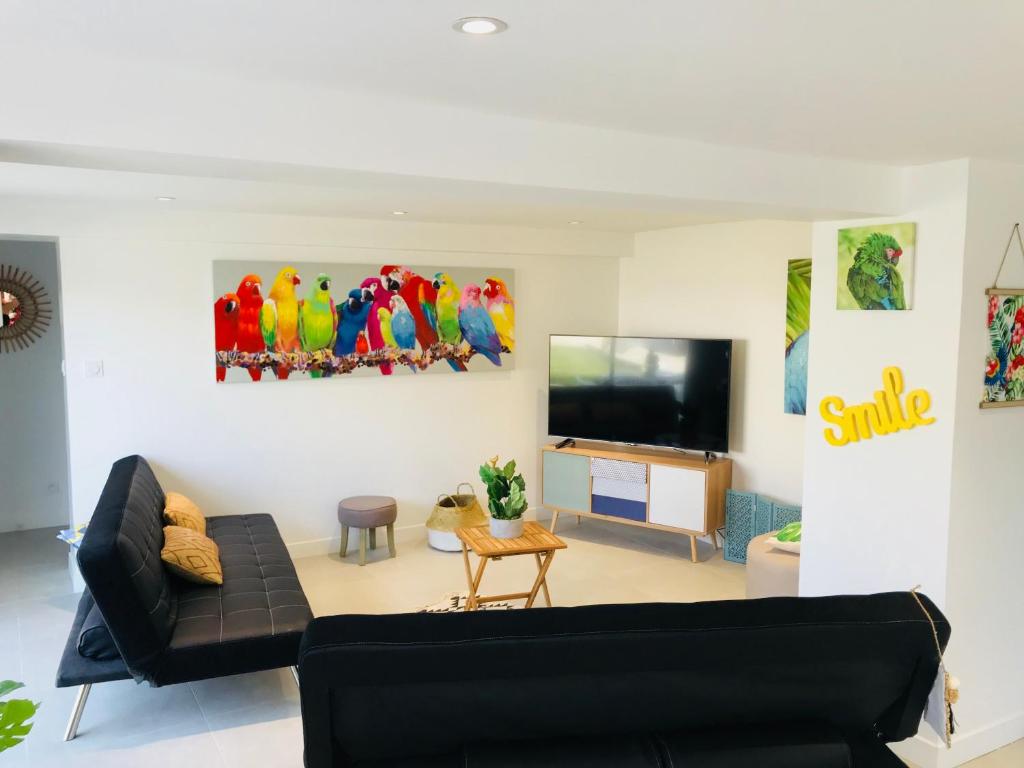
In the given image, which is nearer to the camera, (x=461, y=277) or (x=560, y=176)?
(x=560, y=176)

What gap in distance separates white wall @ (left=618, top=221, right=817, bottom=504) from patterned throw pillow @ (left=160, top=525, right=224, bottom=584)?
3537 mm

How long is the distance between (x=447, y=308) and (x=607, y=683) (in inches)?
181

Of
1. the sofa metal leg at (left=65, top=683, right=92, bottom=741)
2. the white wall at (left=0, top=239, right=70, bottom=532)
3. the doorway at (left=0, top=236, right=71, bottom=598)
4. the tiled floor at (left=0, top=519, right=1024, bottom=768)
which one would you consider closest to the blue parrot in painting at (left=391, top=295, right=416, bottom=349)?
the tiled floor at (left=0, top=519, right=1024, bottom=768)

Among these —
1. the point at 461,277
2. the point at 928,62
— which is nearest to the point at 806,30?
the point at 928,62

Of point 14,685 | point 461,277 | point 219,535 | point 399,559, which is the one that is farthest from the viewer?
point 461,277

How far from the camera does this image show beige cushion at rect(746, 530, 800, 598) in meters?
4.27

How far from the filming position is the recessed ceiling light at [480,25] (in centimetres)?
167

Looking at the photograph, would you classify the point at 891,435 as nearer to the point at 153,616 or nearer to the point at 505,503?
the point at 505,503

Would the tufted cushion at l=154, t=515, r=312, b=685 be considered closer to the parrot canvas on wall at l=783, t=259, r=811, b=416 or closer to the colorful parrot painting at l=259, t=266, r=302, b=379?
the colorful parrot painting at l=259, t=266, r=302, b=379

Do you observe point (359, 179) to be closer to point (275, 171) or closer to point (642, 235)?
point (275, 171)

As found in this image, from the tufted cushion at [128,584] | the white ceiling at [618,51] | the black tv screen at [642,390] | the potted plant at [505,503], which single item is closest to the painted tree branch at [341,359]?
the black tv screen at [642,390]

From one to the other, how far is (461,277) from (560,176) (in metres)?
3.65

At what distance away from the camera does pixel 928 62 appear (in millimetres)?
1916

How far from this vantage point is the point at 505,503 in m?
4.61
